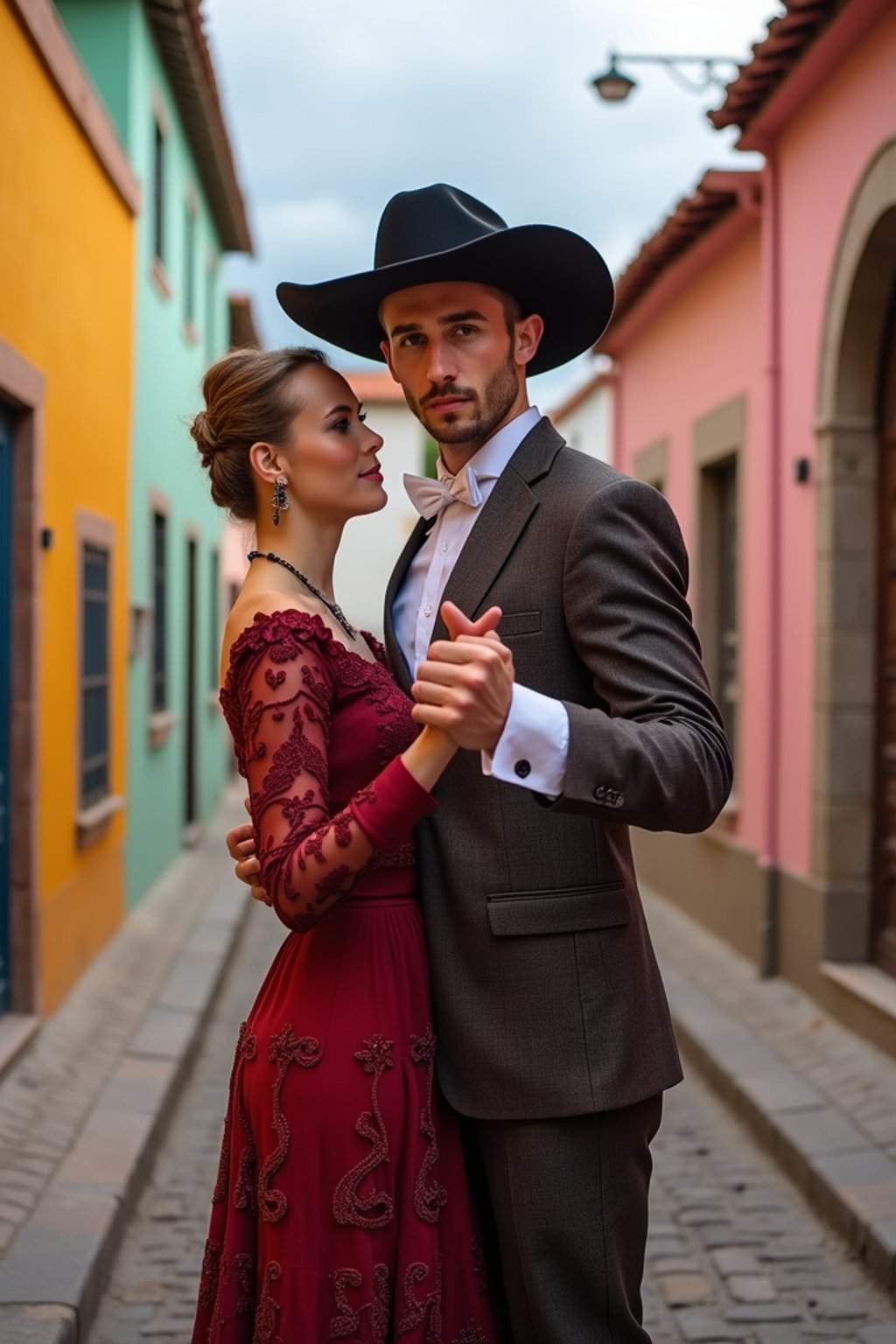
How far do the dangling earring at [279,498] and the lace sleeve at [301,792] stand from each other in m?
0.30

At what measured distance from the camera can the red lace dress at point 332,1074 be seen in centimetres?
239

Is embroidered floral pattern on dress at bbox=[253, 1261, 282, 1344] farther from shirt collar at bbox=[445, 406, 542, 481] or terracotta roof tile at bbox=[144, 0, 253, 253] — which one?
terracotta roof tile at bbox=[144, 0, 253, 253]

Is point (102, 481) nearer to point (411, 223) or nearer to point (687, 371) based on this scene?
point (687, 371)

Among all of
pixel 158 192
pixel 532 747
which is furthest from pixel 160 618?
pixel 532 747

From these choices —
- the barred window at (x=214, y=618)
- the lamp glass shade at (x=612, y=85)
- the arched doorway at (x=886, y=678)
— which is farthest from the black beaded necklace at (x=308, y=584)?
the barred window at (x=214, y=618)

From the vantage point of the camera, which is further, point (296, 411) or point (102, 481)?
point (102, 481)

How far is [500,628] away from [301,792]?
390mm

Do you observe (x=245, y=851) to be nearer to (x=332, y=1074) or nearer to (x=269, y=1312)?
(x=332, y=1074)

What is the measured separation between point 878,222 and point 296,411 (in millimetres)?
4655

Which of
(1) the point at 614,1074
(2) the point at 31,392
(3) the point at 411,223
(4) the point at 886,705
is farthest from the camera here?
(4) the point at 886,705

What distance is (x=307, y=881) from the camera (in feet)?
7.50

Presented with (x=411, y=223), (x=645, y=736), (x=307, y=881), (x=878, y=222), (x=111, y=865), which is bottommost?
(x=111, y=865)

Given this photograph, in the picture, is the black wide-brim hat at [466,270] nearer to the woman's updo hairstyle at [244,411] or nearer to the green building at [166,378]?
the woman's updo hairstyle at [244,411]

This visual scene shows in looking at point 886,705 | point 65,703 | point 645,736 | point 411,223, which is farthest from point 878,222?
point 645,736
